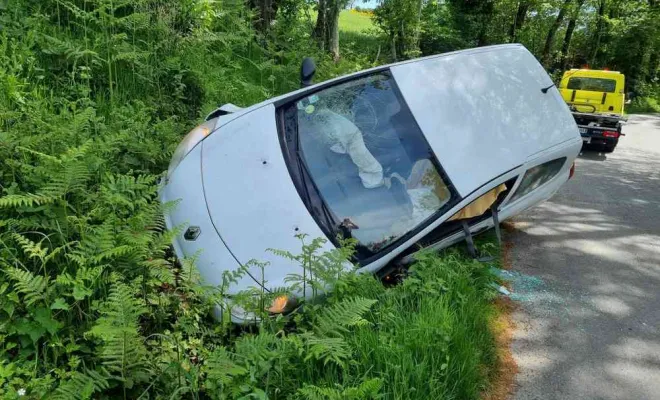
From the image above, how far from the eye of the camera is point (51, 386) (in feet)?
7.24

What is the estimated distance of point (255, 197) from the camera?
3.69 metres

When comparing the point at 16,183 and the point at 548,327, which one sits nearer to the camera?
the point at 16,183

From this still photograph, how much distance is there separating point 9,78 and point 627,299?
18.3 ft

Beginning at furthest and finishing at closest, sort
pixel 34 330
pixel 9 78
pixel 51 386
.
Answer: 1. pixel 9 78
2. pixel 34 330
3. pixel 51 386

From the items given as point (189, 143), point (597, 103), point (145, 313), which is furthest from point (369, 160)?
point (597, 103)

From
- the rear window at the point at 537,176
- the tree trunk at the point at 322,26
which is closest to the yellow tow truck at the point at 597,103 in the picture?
the tree trunk at the point at 322,26

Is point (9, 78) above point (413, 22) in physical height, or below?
below

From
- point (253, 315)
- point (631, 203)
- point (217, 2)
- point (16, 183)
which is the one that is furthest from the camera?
point (217, 2)

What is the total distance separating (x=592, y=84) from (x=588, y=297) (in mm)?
12088

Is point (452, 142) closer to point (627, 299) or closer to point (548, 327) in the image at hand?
point (548, 327)

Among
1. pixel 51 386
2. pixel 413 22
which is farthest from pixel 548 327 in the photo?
pixel 413 22

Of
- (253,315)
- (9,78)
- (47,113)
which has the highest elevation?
(9,78)

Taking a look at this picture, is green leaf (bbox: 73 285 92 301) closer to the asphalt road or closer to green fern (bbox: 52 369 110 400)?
green fern (bbox: 52 369 110 400)

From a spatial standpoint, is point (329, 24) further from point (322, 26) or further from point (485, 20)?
point (485, 20)
